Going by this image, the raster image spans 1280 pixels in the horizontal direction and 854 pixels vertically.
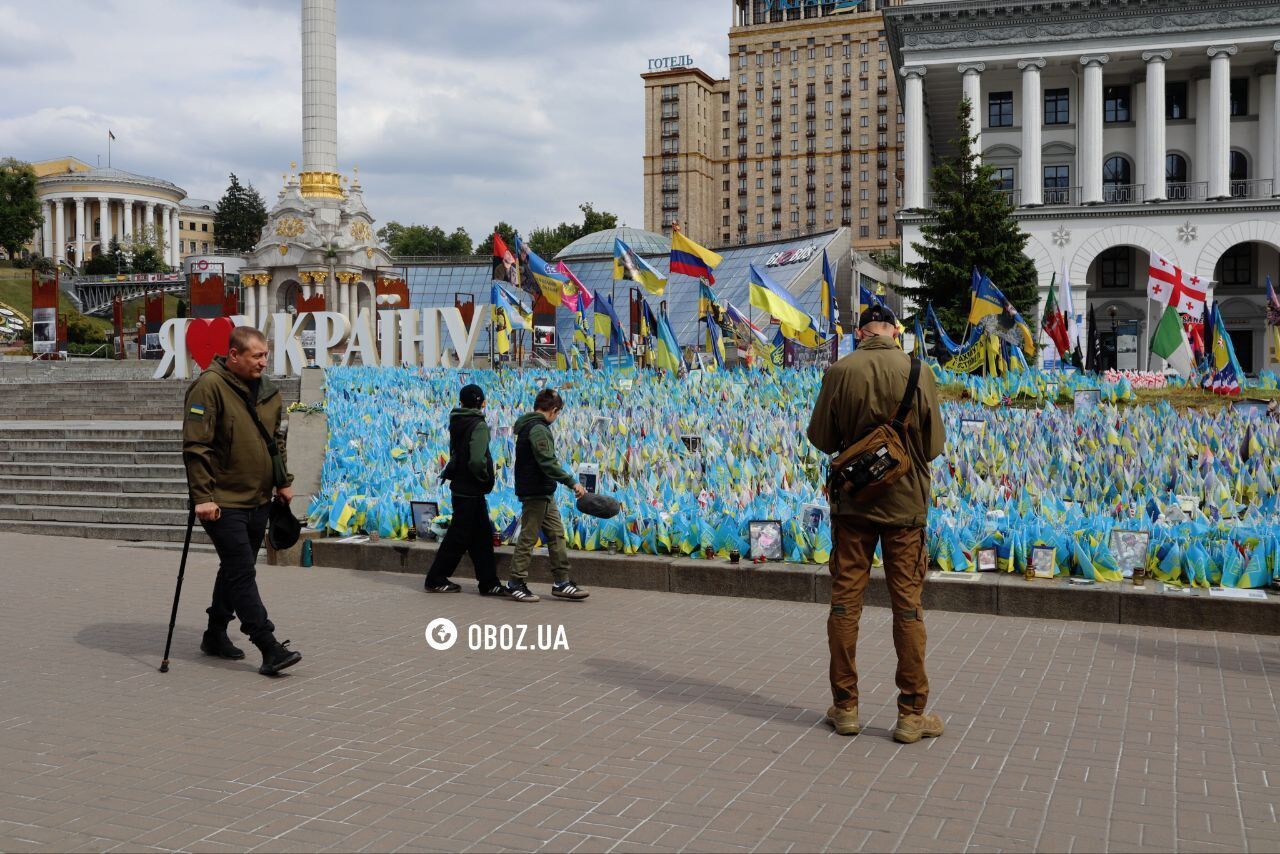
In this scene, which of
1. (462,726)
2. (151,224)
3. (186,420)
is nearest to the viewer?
(462,726)

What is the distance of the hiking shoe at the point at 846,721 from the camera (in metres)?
5.77

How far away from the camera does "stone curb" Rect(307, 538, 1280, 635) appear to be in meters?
8.20

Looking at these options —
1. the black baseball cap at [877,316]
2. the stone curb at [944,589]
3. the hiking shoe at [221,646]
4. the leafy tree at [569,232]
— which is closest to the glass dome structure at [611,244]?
the leafy tree at [569,232]

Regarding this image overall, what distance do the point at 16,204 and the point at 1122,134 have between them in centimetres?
8730

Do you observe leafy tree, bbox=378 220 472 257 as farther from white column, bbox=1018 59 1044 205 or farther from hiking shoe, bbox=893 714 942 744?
hiking shoe, bbox=893 714 942 744

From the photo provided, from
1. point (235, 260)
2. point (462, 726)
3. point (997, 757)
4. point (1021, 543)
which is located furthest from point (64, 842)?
point (235, 260)

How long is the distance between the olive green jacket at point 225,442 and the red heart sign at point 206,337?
2301 centimetres

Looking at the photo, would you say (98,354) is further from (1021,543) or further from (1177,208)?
(1021,543)

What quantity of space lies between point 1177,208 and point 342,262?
3688cm

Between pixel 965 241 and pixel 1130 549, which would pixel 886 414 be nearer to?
pixel 1130 549

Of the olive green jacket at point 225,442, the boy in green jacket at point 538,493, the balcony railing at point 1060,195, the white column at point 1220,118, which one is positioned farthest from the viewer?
the balcony railing at point 1060,195

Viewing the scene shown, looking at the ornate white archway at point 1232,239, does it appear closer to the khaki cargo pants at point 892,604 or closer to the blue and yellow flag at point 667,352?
the blue and yellow flag at point 667,352

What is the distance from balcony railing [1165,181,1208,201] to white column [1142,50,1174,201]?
1.28 m

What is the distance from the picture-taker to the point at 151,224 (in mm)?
122250
